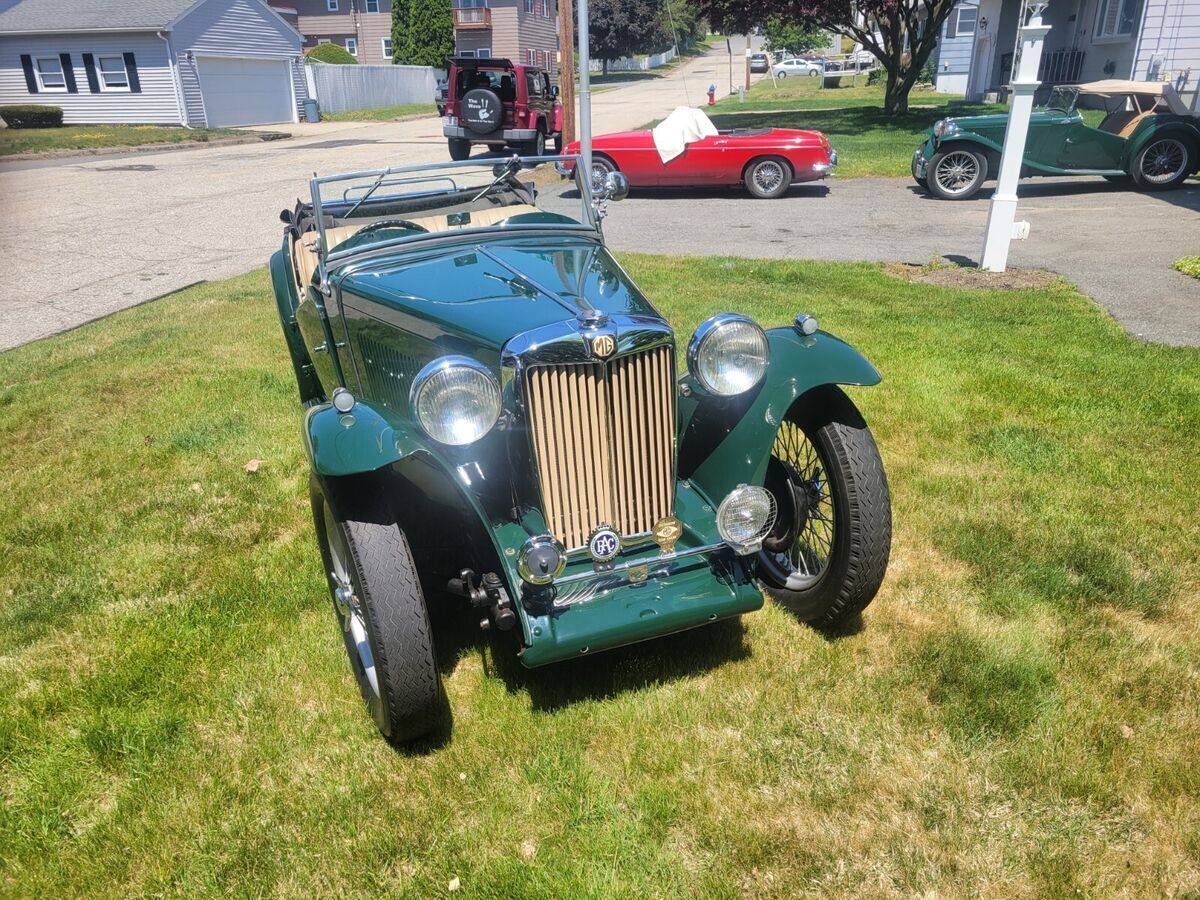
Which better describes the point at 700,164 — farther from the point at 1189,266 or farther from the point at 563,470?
the point at 563,470

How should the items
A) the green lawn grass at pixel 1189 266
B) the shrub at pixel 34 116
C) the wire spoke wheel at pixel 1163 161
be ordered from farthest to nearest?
the shrub at pixel 34 116 → the wire spoke wheel at pixel 1163 161 → the green lawn grass at pixel 1189 266

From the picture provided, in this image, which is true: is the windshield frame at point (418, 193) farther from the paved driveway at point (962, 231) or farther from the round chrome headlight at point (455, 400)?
the paved driveway at point (962, 231)

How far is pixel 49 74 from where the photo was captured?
29875 millimetres

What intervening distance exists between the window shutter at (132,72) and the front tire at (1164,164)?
99.6 ft

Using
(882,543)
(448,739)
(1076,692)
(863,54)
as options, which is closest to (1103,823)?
(1076,692)

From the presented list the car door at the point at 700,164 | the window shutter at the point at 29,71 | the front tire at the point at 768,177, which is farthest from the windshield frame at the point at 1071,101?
the window shutter at the point at 29,71

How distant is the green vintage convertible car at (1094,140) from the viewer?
1182 centimetres

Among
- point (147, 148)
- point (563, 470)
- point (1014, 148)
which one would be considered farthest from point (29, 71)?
point (563, 470)

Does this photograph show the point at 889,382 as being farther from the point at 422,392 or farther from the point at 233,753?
the point at 233,753

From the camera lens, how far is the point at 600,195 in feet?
14.3

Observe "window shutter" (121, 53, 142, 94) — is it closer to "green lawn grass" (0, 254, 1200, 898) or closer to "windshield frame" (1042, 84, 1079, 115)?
"windshield frame" (1042, 84, 1079, 115)

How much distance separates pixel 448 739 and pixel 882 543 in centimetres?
162

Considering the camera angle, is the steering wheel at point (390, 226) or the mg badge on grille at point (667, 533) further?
the steering wheel at point (390, 226)

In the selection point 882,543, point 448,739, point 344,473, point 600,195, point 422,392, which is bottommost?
point 448,739
